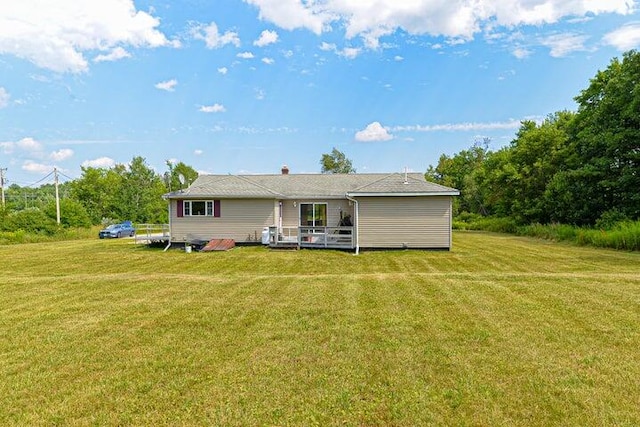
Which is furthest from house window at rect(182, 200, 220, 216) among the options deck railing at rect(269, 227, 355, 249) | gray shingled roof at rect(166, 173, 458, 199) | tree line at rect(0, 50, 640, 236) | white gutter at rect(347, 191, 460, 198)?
white gutter at rect(347, 191, 460, 198)

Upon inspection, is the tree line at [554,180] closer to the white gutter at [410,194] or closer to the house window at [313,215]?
the house window at [313,215]

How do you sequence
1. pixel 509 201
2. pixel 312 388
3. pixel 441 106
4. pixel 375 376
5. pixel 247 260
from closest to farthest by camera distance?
pixel 312 388
pixel 375 376
pixel 247 260
pixel 441 106
pixel 509 201

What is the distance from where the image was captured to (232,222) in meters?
17.8

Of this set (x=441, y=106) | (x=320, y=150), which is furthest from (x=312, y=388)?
(x=320, y=150)

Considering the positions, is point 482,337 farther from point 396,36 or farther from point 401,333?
point 396,36

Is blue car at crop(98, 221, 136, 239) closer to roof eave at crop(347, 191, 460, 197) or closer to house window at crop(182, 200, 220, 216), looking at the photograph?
house window at crop(182, 200, 220, 216)

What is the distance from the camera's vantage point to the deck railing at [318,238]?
16.6 meters

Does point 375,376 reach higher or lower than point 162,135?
lower

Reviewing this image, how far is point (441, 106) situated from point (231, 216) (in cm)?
1980

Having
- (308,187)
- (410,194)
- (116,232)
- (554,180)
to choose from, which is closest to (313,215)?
(308,187)

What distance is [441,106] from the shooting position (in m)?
29.5

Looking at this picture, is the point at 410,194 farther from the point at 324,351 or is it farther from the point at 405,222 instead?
the point at 324,351

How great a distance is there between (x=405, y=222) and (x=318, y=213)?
4.51 m

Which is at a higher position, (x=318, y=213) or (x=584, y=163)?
(x=584, y=163)
